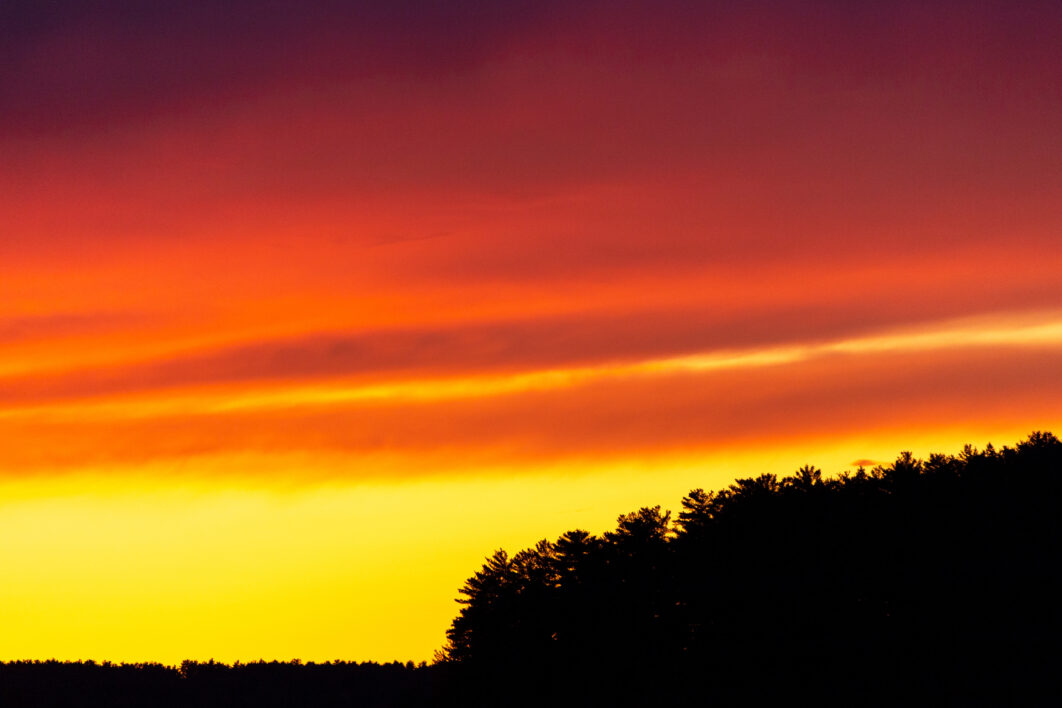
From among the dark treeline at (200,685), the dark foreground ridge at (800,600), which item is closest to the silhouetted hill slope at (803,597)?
the dark foreground ridge at (800,600)

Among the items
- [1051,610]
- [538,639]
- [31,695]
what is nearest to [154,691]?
[31,695]

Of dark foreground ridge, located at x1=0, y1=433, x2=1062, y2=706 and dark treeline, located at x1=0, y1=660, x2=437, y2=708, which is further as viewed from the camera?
dark treeline, located at x1=0, y1=660, x2=437, y2=708

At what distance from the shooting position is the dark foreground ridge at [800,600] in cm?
6375

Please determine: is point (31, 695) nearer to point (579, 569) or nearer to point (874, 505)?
point (579, 569)

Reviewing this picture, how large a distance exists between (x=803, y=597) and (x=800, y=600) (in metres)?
0.18

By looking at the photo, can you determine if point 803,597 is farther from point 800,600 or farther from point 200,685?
point 200,685

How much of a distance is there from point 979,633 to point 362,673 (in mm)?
80690

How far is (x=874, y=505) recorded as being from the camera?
70.2 metres

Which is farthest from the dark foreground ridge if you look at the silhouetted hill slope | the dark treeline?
the dark treeline

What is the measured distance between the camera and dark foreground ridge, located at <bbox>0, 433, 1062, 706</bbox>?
63.8 m

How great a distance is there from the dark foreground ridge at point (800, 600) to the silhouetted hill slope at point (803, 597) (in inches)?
2.9

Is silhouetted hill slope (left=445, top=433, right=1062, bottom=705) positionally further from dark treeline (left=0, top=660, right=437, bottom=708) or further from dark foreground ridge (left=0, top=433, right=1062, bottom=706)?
dark treeline (left=0, top=660, right=437, bottom=708)

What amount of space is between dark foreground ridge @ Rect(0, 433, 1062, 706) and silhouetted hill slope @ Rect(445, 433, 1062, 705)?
0.24 feet

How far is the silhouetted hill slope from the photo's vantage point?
63.8 metres
